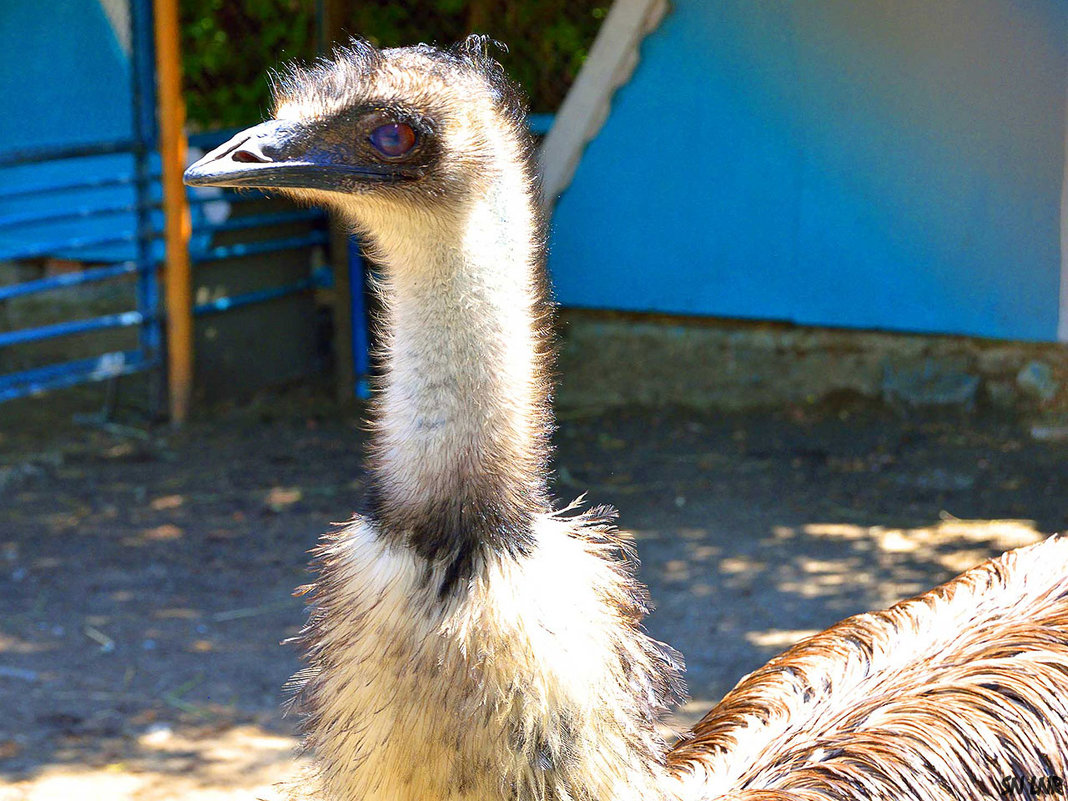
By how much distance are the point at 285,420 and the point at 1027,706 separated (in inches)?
174

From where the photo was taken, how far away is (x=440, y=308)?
156 cm

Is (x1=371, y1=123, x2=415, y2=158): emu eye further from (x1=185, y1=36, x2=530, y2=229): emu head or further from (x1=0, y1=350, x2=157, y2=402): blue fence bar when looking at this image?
(x1=0, y1=350, x2=157, y2=402): blue fence bar

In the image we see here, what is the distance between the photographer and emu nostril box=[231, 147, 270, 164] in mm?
1561

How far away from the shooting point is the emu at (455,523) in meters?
1.49

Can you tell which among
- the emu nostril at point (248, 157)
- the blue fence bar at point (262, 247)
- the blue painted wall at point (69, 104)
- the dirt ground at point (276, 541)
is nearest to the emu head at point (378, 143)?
the emu nostril at point (248, 157)

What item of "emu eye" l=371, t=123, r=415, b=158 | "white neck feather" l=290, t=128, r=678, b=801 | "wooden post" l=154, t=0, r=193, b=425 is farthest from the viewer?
"wooden post" l=154, t=0, r=193, b=425

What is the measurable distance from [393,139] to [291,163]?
0.12 metres

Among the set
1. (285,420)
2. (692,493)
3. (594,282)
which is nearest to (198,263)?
(285,420)

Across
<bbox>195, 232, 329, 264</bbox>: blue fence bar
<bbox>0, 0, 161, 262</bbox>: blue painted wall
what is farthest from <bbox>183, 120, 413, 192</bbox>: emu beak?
<bbox>0, 0, 161, 262</bbox>: blue painted wall

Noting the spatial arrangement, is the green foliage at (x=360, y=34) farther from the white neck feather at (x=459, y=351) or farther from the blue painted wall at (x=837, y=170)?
the white neck feather at (x=459, y=351)

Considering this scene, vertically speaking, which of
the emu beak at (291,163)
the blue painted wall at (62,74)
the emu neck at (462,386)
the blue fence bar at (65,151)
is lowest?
the emu neck at (462,386)

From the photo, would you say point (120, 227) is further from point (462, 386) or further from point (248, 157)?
point (462, 386)

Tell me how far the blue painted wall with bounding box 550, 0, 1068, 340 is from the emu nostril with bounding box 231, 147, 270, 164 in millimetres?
4128

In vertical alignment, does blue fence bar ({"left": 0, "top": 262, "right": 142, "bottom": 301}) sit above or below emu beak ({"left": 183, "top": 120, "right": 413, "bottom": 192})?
above
